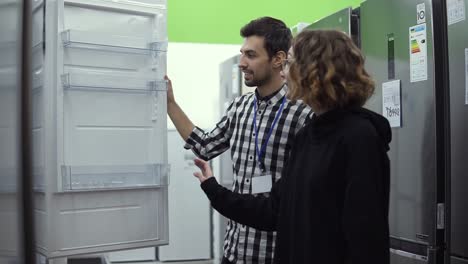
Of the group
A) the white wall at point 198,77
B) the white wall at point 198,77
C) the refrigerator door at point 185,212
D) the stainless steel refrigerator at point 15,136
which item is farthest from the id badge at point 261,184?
the white wall at point 198,77

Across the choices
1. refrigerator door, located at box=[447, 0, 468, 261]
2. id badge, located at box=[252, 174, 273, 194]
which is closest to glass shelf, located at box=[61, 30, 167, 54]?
id badge, located at box=[252, 174, 273, 194]

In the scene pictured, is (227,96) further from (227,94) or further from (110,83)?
(110,83)

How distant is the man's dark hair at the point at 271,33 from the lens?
244 centimetres

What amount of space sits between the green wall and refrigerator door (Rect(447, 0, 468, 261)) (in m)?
3.90

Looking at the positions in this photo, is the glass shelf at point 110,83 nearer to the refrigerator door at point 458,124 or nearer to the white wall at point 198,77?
the refrigerator door at point 458,124

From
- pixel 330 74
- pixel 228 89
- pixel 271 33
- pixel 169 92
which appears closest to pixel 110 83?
pixel 169 92

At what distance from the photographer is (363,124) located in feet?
5.34

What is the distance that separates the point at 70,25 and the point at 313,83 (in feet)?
3.41

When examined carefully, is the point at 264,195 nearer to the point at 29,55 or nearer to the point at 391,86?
the point at 391,86

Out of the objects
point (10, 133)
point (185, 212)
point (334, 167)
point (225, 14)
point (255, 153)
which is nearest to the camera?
point (10, 133)

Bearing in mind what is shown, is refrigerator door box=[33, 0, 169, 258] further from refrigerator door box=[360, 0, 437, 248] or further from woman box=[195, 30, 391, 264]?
refrigerator door box=[360, 0, 437, 248]

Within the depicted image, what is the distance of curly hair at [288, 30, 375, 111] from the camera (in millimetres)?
1676

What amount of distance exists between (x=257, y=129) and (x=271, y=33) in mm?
420

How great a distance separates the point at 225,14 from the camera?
608 centimetres
